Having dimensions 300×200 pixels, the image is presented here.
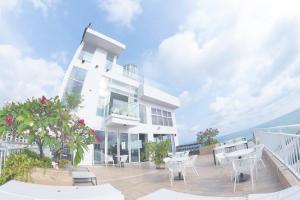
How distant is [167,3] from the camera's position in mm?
9375

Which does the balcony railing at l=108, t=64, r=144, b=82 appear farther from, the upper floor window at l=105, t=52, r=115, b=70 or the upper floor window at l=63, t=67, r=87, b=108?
the upper floor window at l=63, t=67, r=87, b=108

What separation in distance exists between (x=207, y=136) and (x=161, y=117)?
4.46m

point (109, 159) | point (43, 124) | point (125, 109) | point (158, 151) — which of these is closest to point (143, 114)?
point (125, 109)

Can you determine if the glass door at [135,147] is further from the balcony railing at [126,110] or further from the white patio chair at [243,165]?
the white patio chair at [243,165]

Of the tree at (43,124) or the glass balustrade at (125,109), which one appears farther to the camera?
the glass balustrade at (125,109)

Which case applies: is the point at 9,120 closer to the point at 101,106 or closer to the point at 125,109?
the point at 101,106

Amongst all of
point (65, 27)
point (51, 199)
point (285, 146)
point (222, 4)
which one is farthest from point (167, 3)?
point (51, 199)

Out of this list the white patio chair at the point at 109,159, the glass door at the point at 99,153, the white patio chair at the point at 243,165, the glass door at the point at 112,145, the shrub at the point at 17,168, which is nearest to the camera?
the shrub at the point at 17,168

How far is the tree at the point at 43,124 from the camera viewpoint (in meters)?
4.23

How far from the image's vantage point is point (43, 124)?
4.34 metres

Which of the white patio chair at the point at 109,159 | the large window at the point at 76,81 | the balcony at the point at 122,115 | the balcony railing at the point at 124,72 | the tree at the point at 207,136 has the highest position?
the balcony railing at the point at 124,72

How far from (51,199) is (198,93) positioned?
17076 mm

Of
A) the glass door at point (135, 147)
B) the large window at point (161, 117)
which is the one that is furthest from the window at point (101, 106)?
the large window at point (161, 117)

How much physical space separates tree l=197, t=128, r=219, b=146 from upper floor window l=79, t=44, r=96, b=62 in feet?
36.7
